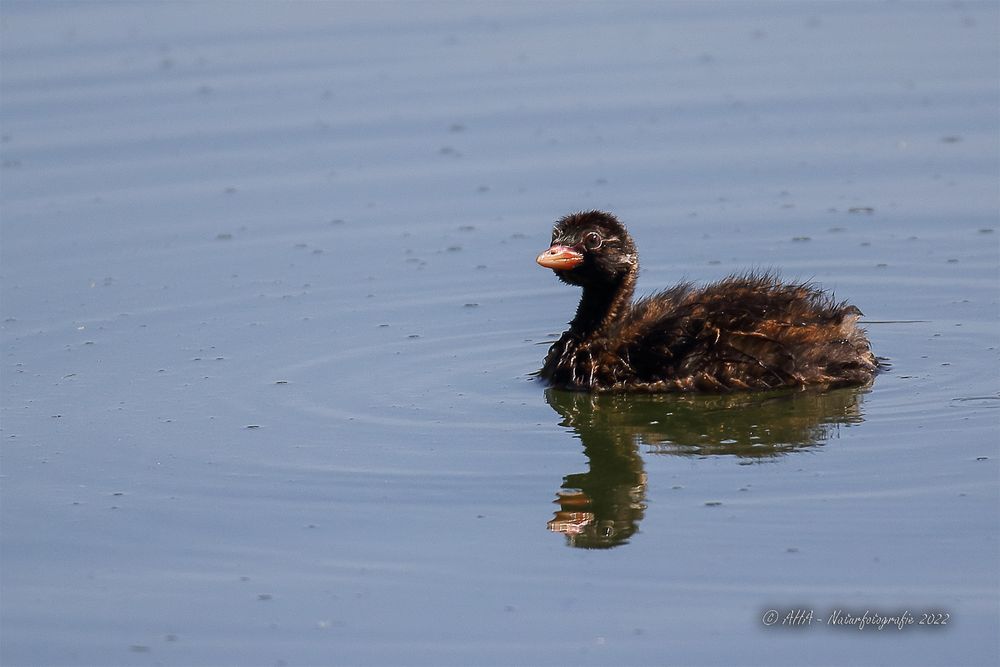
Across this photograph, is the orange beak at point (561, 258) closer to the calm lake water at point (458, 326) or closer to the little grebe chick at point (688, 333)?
the little grebe chick at point (688, 333)

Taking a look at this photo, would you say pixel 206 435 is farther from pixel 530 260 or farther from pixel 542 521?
pixel 530 260

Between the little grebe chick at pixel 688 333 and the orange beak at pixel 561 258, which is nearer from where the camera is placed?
the little grebe chick at pixel 688 333

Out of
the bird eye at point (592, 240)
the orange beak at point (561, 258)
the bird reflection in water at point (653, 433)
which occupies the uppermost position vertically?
the bird eye at point (592, 240)

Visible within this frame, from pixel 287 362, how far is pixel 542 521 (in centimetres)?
374

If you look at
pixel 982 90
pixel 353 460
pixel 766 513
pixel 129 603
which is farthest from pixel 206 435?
pixel 982 90

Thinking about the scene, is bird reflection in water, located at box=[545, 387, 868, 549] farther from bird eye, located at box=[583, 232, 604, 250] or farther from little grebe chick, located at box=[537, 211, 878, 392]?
bird eye, located at box=[583, 232, 604, 250]

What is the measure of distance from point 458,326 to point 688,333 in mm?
2368

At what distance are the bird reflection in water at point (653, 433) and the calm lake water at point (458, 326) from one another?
0.04 meters

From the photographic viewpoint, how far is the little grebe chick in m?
12.5

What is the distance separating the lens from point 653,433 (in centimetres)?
1195

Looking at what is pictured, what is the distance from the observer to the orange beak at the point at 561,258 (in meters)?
12.9

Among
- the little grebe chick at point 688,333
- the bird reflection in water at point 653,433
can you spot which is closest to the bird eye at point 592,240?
the little grebe chick at point 688,333

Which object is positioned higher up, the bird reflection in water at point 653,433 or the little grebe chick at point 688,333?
the little grebe chick at point 688,333

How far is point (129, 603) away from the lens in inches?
377
